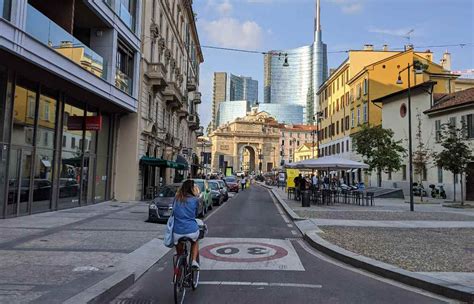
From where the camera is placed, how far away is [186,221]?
6.52 metres

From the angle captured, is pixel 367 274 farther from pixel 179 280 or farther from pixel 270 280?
pixel 179 280

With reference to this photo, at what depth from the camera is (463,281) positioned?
7086 mm

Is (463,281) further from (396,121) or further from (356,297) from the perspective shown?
(396,121)

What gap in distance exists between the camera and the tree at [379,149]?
1249 inches

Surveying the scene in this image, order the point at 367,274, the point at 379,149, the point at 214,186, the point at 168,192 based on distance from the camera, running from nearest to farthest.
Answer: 1. the point at 367,274
2. the point at 168,192
3. the point at 214,186
4. the point at 379,149

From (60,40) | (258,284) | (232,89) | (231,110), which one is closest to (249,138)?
(231,110)

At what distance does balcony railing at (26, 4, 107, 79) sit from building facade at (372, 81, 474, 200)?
23889 mm

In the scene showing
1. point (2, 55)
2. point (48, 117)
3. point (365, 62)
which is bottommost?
point (48, 117)

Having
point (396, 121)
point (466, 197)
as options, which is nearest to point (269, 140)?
point (396, 121)

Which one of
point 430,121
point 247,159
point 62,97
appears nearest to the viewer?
point 62,97

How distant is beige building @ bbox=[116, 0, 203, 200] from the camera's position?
26.6 m

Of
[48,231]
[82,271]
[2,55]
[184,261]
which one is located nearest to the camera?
[184,261]

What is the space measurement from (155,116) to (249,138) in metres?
118

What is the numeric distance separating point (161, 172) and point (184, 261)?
3012cm
